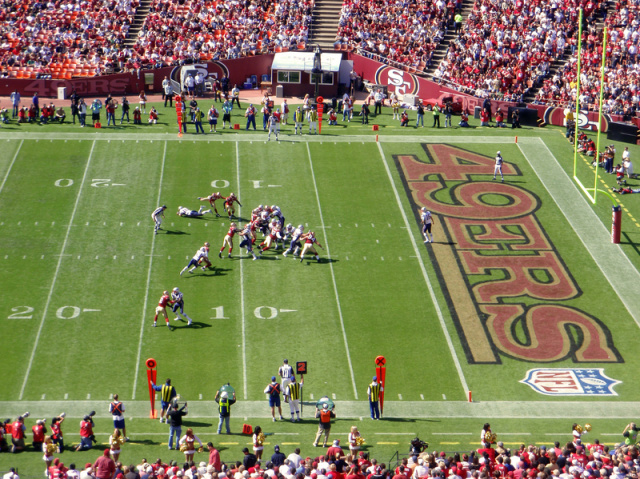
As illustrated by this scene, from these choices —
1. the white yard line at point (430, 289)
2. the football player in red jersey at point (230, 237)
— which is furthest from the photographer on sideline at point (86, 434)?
the football player in red jersey at point (230, 237)

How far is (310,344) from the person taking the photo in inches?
1702

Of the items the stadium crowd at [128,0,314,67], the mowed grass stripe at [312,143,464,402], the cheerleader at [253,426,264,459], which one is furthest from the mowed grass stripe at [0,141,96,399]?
the stadium crowd at [128,0,314,67]

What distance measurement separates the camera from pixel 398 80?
7150cm

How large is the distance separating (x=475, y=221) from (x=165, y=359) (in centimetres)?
2006

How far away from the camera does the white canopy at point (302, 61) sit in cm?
7106

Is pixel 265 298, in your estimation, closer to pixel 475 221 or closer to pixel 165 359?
pixel 165 359

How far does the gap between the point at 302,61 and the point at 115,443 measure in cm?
4317

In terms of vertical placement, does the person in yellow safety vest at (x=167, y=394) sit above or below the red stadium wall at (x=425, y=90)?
below

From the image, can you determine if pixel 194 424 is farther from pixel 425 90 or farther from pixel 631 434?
pixel 425 90

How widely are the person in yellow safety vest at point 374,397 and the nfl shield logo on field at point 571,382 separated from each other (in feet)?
22.4

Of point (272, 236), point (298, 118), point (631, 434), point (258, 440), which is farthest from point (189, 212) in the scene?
point (631, 434)

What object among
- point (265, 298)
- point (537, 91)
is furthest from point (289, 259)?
point (537, 91)

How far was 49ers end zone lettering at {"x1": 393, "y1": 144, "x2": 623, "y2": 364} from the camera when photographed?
44.2 m

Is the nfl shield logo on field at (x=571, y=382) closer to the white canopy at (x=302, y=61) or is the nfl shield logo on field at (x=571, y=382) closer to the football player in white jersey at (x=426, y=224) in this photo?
the football player in white jersey at (x=426, y=224)
